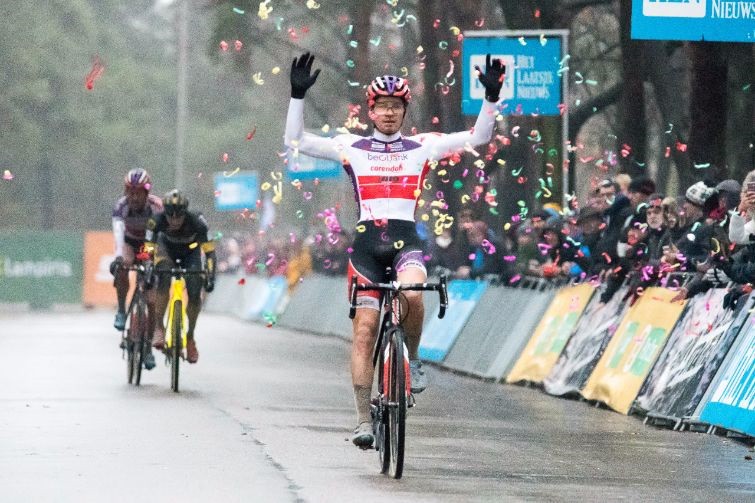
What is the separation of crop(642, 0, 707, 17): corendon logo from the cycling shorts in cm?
506

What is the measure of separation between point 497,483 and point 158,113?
267ft

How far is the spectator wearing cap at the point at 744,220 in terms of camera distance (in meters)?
15.0

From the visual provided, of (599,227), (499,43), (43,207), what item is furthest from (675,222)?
(43,207)

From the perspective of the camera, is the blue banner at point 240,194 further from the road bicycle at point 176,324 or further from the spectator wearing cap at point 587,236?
the road bicycle at point 176,324

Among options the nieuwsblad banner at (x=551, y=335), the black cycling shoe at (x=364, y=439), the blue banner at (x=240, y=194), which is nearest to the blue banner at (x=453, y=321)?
the nieuwsblad banner at (x=551, y=335)

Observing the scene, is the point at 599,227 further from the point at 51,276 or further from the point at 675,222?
the point at 51,276

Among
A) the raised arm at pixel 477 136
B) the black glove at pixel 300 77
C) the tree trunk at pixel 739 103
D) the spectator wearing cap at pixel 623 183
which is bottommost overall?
the spectator wearing cap at pixel 623 183

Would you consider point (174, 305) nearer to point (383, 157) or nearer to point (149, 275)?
point (149, 275)

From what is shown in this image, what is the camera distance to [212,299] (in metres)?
54.6

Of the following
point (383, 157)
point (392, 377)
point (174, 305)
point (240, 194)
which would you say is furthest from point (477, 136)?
point (240, 194)

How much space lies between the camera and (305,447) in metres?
13.3

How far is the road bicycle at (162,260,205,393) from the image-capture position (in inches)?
730

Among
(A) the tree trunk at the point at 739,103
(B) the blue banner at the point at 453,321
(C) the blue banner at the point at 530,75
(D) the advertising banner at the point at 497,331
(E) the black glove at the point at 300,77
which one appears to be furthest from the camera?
(B) the blue banner at the point at 453,321

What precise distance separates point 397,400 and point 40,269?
4507cm
